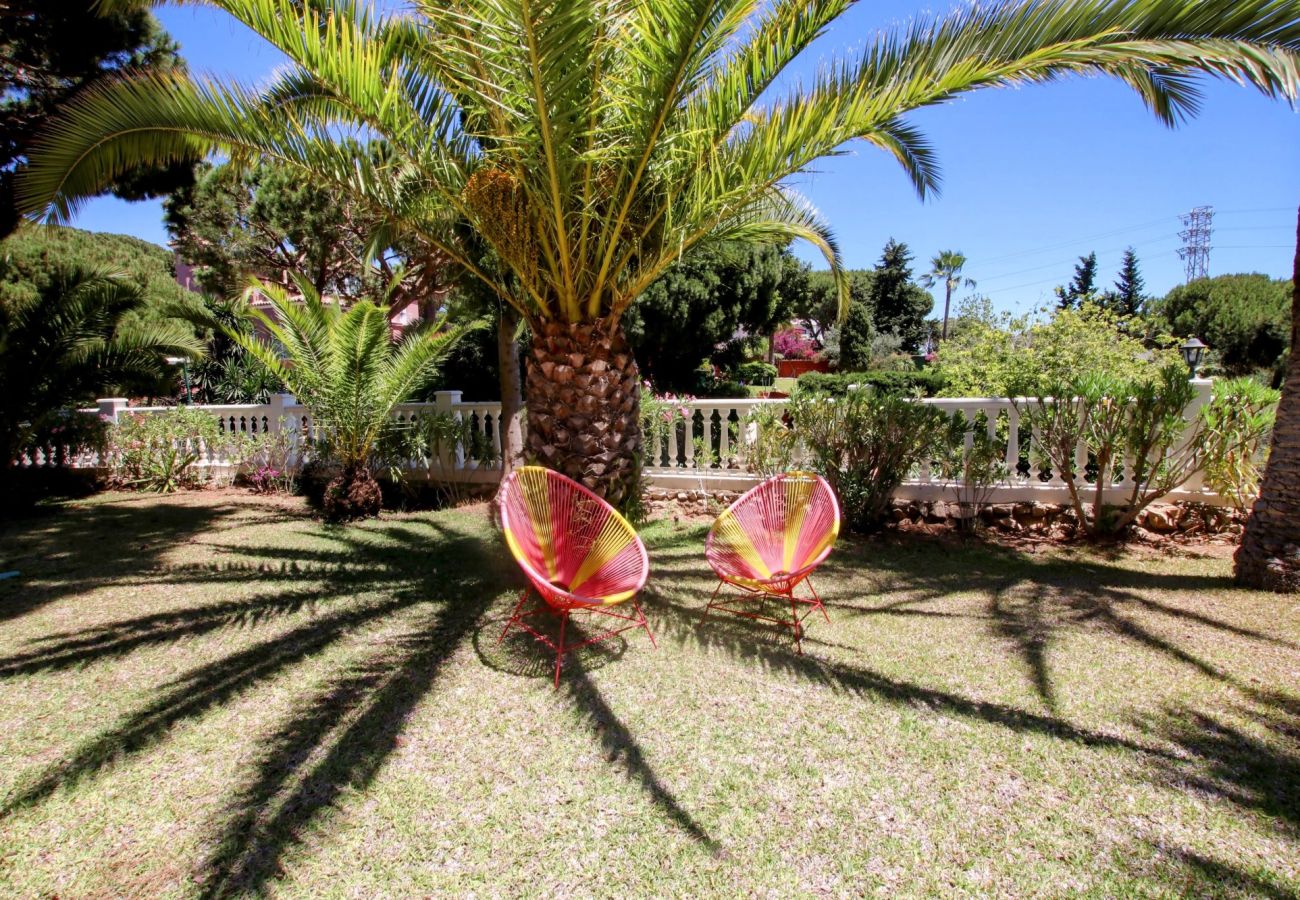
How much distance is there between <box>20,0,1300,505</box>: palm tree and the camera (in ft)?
12.4

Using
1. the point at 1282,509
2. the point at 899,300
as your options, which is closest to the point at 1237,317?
the point at 899,300

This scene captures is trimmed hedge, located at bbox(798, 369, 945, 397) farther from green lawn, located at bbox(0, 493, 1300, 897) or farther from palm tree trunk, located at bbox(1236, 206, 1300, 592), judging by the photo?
green lawn, located at bbox(0, 493, 1300, 897)

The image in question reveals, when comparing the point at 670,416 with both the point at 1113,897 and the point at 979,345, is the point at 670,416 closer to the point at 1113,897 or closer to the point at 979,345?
the point at 1113,897

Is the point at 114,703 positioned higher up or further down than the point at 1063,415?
further down

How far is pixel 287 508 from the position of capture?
8344 mm

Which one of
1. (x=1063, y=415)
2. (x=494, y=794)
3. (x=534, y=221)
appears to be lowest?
(x=494, y=794)

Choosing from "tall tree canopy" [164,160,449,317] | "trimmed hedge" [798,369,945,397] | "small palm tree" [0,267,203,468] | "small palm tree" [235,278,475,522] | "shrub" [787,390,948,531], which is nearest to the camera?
"shrub" [787,390,948,531]

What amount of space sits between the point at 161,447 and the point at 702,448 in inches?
308

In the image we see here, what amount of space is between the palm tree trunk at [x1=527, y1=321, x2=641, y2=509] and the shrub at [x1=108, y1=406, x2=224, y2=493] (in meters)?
7.13

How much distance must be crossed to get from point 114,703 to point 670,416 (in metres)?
5.61

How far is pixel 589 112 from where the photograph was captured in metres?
4.14

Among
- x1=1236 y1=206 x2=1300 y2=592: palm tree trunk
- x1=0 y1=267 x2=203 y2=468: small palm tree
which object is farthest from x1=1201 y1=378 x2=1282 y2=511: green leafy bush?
x1=0 y1=267 x2=203 y2=468: small palm tree

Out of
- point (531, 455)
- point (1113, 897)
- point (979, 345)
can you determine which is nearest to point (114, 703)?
point (531, 455)

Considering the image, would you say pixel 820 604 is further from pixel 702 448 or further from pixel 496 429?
pixel 496 429
